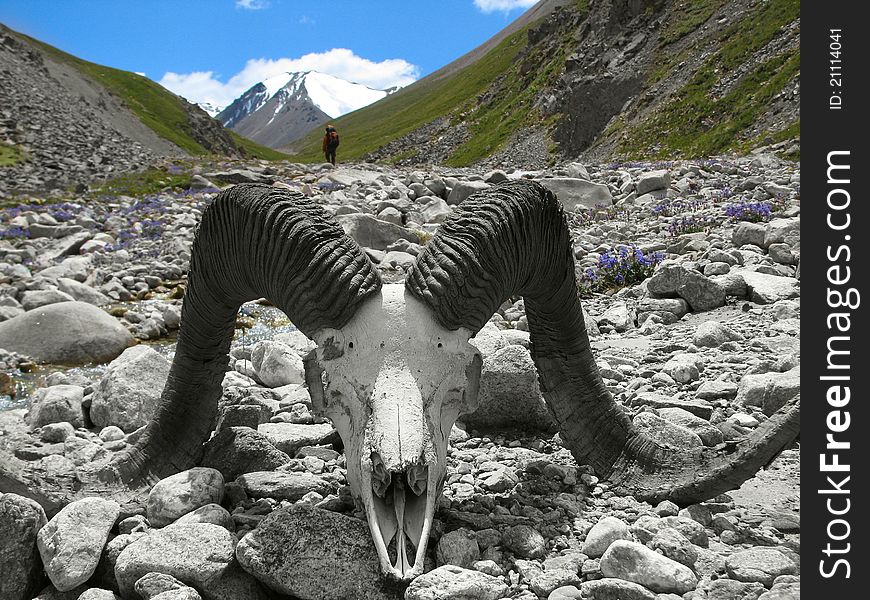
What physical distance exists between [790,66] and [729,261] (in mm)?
37169

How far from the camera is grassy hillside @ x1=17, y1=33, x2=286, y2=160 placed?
4021 inches

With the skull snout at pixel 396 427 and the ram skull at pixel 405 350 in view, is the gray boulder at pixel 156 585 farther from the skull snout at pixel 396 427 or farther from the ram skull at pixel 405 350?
the skull snout at pixel 396 427

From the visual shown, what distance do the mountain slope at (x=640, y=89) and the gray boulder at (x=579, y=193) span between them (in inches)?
484

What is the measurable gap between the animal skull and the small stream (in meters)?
4.65

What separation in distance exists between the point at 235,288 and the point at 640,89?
59.6 m

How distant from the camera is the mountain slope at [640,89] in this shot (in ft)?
138

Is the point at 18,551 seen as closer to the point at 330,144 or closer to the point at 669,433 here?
the point at 669,433

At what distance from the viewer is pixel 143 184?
Answer: 3161 cm

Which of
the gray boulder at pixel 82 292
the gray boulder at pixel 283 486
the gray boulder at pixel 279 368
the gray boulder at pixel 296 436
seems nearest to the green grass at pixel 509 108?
the gray boulder at pixel 82 292

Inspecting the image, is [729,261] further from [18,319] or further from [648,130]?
[648,130]

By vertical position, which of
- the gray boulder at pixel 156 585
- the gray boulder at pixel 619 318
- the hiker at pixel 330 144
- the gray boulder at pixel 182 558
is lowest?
the gray boulder at pixel 156 585

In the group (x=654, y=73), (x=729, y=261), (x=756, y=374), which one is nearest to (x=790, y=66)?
(x=654, y=73)

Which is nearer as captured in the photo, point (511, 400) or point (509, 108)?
point (511, 400)

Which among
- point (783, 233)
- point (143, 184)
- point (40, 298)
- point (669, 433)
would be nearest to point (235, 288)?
point (669, 433)
